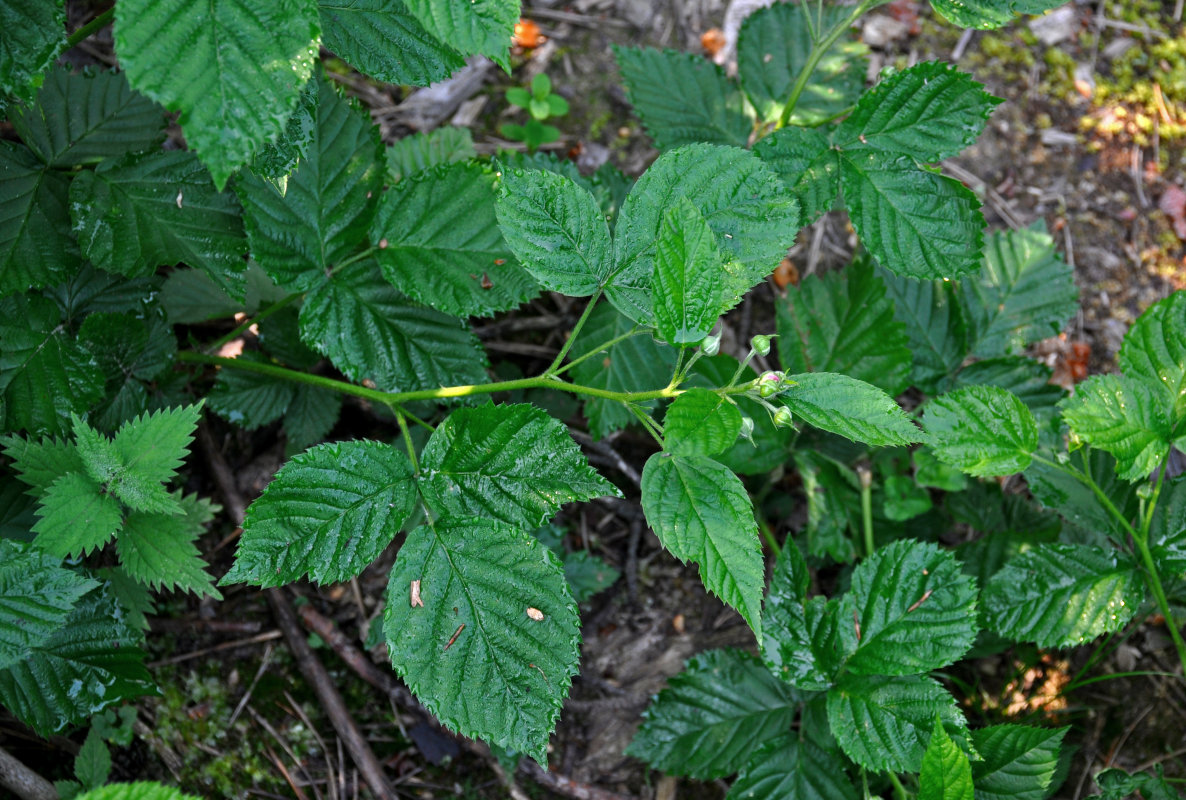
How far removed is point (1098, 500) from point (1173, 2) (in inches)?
84.8

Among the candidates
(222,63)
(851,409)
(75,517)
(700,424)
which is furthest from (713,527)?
(75,517)

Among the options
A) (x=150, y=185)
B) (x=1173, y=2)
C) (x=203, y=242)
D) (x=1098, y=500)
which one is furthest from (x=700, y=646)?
(x=1173, y=2)

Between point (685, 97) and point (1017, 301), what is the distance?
110cm

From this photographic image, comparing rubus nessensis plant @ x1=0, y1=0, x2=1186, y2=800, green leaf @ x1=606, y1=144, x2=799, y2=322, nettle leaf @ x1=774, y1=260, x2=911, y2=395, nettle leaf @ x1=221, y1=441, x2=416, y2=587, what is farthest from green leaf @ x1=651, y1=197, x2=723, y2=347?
nettle leaf @ x1=774, y1=260, x2=911, y2=395

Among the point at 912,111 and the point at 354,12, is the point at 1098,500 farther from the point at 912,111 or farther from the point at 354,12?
the point at 354,12

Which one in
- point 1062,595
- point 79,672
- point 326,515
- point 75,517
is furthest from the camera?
point 1062,595

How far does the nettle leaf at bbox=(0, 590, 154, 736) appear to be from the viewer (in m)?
1.57

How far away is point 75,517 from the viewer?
4.90 feet

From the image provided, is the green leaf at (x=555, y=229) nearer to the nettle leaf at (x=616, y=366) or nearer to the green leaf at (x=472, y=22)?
the green leaf at (x=472, y=22)

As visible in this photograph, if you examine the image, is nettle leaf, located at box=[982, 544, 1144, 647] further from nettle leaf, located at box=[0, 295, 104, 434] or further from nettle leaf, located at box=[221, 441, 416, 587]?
nettle leaf, located at box=[0, 295, 104, 434]

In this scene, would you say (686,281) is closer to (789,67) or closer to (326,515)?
(326,515)

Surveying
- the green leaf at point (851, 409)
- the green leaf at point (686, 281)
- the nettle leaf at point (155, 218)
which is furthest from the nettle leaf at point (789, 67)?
the nettle leaf at point (155, 218)

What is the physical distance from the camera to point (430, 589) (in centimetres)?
140

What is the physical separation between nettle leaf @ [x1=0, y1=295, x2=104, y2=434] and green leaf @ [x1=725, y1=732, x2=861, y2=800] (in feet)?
5.47
